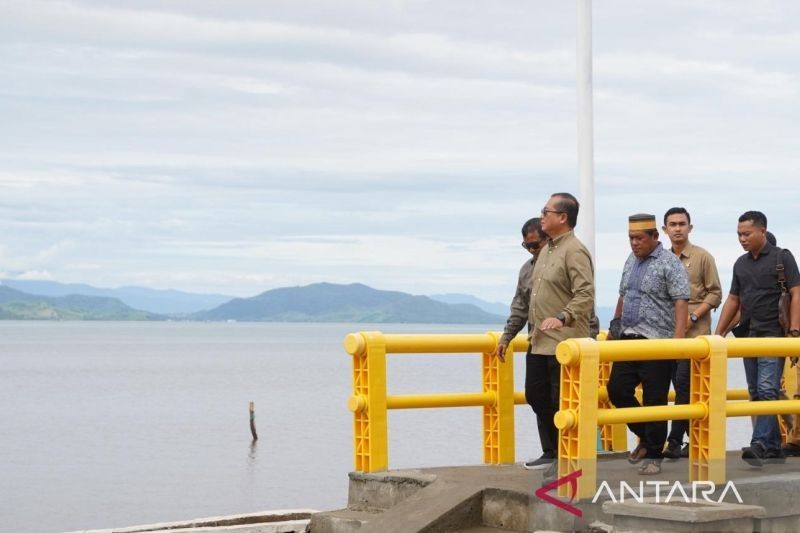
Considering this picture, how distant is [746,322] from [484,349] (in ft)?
6.86

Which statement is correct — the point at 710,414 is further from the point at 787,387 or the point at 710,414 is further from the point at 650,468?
the point at 787,387

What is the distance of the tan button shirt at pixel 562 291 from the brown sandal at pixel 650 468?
3.38ft

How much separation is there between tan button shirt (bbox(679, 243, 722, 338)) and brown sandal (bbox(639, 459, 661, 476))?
1.60 metres

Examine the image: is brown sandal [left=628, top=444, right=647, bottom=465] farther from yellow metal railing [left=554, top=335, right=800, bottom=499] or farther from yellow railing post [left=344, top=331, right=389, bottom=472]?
yellow railing post [left=344, top=331, right=389, bottom=472]

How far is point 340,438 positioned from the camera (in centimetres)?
4878

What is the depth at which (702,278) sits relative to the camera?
1095cm

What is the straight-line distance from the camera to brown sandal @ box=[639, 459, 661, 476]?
937cm

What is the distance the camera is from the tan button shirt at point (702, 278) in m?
10.8

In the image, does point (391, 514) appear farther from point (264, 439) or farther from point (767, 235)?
point (264, 439)

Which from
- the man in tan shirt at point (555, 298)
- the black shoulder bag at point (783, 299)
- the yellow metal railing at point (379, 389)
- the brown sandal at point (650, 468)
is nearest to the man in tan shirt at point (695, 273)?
the black shoulder bag at point (783, 299)

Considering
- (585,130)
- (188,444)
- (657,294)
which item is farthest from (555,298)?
(188,444)

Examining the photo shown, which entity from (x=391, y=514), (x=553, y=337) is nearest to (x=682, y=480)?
(x=553, y=337)

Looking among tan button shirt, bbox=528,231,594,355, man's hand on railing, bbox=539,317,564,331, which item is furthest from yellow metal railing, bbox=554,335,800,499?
tan button shirt, bbox=528,231,594,355

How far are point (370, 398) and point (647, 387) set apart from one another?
2101mm
